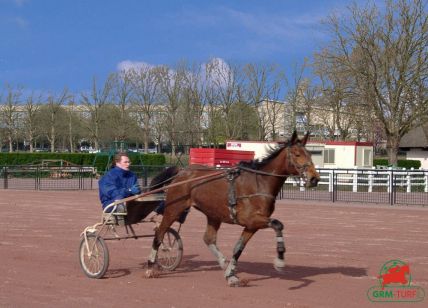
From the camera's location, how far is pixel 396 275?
975 cm

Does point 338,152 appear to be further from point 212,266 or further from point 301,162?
point 301,162

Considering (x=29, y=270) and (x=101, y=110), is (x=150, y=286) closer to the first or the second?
(x=29, y=270)

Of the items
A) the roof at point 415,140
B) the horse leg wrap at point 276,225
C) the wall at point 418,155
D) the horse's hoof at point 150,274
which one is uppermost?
the roof at point 415,140

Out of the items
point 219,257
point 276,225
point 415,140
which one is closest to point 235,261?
point 219,257

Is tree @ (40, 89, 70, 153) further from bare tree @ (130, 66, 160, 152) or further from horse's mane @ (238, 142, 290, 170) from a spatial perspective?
horse's mane @ (238, 142, 290, 170)

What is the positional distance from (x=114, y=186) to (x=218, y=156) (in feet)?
100

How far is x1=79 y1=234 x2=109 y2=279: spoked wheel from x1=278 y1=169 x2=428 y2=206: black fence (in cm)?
1662

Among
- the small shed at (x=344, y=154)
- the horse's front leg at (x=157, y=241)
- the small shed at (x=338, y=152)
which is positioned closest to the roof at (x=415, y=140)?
the small shed at (x=338, y=152)

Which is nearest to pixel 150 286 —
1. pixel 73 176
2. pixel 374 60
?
pixel 73 176

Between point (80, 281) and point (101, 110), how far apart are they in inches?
2456

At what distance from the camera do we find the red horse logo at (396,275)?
9279mm

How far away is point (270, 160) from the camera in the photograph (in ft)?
29.8

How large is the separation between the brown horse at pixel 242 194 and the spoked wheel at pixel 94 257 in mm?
683

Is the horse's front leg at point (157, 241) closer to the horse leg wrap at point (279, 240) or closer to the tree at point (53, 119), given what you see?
the horse leg wrap at point (279, 240)
